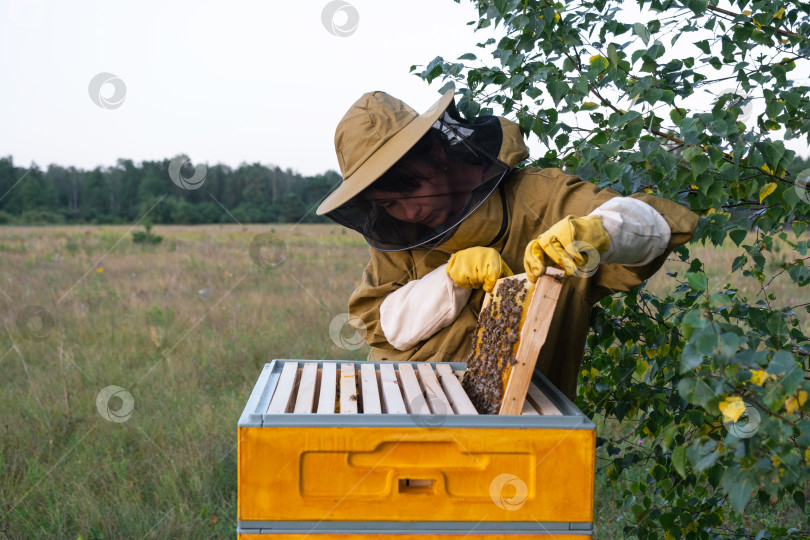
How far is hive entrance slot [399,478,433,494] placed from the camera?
1657mm

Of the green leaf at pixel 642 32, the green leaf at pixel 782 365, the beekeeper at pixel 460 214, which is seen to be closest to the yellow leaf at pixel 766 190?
the beekeeper at pixel 460 214

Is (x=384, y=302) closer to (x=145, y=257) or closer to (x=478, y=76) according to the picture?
(x=478, y=76)

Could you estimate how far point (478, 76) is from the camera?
2.76 metres

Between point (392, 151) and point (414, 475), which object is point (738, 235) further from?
point (414, 475)

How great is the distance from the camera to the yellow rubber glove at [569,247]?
1.82 metres

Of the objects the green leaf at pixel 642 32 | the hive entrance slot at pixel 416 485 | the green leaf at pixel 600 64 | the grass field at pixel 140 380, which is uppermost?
the green leaf at pixel 642 32

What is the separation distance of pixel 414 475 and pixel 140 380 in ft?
14.0

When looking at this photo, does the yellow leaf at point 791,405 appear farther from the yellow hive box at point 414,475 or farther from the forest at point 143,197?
the forest at point 143,197

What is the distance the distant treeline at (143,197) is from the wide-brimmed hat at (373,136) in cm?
2281

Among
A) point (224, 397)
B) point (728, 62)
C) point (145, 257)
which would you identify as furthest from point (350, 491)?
point (145, 257)

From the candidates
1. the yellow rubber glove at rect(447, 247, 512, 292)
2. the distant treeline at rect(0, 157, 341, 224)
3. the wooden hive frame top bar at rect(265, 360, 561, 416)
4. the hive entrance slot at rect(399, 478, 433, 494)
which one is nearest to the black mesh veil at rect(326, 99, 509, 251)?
the yellow rubber glove at rect(447, 247, 512, 292)

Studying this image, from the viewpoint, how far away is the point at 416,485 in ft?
5.71

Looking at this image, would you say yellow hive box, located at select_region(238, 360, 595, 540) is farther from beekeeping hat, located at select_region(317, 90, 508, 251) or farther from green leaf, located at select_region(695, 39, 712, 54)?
green leaf, located at select_region(695, 39, 712, 54)

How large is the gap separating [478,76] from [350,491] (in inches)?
70.5
